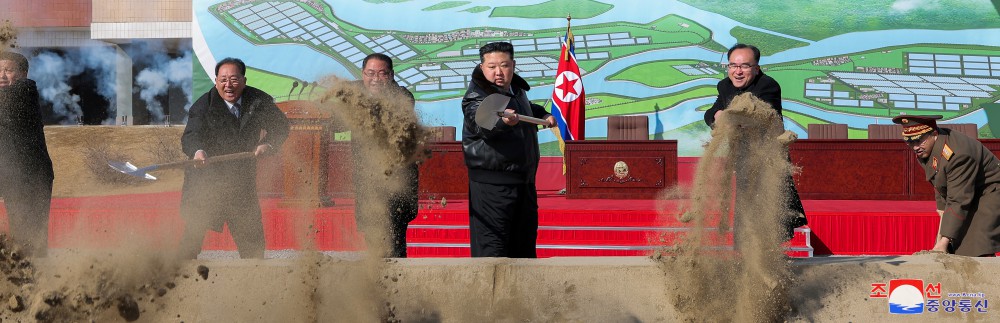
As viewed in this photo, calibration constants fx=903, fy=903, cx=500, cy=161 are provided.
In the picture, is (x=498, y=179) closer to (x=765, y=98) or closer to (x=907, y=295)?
(x=765, y=98)

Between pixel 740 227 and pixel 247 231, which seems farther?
pixel 247 231

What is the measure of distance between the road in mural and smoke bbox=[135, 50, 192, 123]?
747 cm

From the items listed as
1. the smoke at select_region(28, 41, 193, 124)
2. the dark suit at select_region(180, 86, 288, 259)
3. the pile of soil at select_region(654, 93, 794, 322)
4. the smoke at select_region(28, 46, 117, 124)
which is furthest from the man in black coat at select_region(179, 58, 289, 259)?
the smoke at select_region(28, 46, 117, 124)

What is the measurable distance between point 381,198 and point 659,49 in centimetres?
1066

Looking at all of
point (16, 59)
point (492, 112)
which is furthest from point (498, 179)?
point (16, 59)

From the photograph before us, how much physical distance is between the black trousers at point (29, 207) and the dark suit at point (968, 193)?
4.03 m

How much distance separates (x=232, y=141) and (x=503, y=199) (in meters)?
1.47

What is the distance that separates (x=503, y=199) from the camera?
13.0 feet

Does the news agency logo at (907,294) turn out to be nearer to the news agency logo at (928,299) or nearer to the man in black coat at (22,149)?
the news agency logo at (928,299)

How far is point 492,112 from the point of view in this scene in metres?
3.84

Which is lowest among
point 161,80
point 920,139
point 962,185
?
point 962,185

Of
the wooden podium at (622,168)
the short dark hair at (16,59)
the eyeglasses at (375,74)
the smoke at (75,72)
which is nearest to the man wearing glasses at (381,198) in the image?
the eyeglasses at (375,74)

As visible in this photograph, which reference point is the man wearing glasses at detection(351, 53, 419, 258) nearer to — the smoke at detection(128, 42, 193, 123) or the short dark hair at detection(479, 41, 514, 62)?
the short dark hair at detection(479, 41, 514, 62)

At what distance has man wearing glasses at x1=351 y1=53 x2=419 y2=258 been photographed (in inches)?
149
